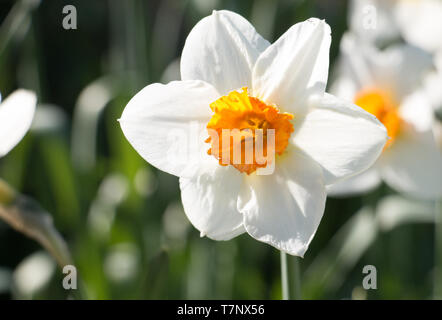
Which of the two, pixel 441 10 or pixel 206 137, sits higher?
pixel 441 10

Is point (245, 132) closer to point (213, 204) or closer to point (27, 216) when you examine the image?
point (213, 204)

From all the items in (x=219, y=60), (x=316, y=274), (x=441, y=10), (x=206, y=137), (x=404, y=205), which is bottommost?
(x=316, y=274)

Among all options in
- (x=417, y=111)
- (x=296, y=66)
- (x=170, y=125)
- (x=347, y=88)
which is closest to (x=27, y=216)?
(x=170, y=125)

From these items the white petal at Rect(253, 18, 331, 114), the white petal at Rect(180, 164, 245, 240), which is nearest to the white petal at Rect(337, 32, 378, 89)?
the white petal at Rect(253, 18, 331, 114)

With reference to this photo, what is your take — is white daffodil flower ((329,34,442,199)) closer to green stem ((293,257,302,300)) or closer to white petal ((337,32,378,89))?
white petal ((337,32,378,89))

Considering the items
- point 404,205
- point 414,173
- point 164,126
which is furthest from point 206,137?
point 404,205

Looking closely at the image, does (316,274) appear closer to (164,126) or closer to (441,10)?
(441,10)

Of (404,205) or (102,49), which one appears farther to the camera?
(102,49)
